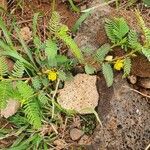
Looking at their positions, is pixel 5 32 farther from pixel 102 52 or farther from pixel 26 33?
pixel 102 52

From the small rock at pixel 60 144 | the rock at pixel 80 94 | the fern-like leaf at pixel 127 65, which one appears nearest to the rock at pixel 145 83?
the fern-like leaf at pixel 127 65

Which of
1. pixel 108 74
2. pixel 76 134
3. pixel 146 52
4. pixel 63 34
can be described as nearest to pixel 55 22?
pixel 63 34

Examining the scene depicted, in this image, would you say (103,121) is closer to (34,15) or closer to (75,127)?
(75,127)

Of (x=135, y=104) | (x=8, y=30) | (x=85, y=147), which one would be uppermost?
(x=8, y=30)

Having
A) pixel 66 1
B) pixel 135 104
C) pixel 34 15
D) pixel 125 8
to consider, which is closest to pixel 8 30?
pixel 34 15

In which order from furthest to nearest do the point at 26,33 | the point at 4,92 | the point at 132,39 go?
the point at 26,33, the point at 132,39, the point at 4,92
